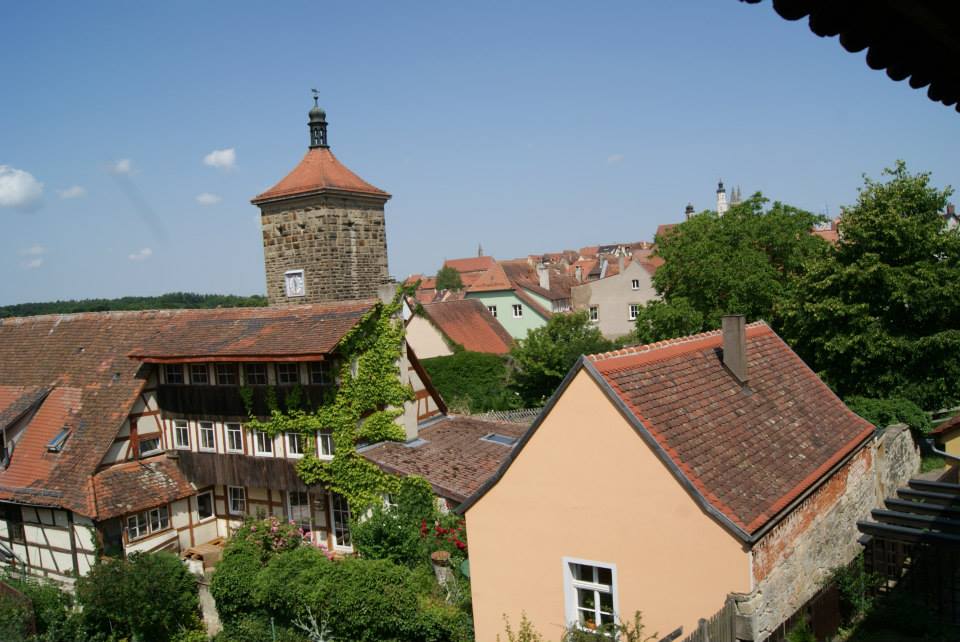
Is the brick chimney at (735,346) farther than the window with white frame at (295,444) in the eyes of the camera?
No

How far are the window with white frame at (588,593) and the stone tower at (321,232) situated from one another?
1683cm

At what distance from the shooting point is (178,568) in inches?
733

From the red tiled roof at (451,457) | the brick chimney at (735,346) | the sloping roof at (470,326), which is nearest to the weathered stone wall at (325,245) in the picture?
the red tiled roof at (451,457)

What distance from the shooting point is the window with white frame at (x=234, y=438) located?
2130cm

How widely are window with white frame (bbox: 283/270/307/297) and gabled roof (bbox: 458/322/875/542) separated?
15793 mm

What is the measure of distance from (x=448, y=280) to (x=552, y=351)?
67049mm

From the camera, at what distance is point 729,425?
1321 cm

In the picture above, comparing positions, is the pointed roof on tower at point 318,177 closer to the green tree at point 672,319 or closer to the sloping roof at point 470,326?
the green tree at point 672,319

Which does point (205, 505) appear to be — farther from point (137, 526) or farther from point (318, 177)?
point (318, 177)

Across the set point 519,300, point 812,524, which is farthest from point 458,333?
point 812,524

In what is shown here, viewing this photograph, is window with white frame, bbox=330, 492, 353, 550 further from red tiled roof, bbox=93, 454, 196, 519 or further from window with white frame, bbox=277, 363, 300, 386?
red tiled roof, bbox=93, 454, 196, 519

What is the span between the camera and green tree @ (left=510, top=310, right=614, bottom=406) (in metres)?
33.1

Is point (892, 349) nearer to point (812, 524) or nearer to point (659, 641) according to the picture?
point (812, 524)

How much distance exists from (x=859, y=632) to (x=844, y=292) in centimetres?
1490
